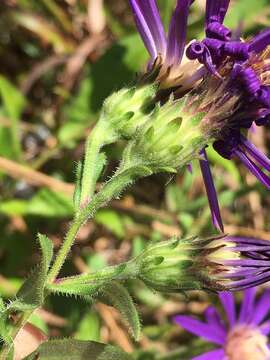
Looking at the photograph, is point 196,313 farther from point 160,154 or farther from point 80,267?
point 160,154

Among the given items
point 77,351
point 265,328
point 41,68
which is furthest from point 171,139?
point 41,68

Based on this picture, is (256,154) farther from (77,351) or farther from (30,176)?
(30,176)

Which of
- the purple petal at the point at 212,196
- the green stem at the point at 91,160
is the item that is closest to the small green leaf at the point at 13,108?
the green stem at the point at 91,160

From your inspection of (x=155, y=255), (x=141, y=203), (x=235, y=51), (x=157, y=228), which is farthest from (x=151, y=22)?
(x=141, y=203)

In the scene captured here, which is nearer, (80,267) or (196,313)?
(80,267)

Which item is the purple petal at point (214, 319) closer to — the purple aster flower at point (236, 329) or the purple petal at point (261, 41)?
the purple aster flower at point (236, 329)

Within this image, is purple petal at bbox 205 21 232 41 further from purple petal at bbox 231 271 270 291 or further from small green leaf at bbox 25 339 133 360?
small green leaf at bbox 25 339 133 360
